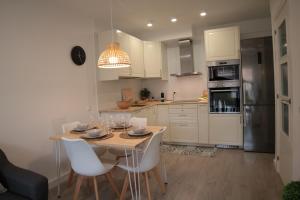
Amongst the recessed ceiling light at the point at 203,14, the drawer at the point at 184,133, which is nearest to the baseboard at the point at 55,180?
the drawer at the point at 184,133

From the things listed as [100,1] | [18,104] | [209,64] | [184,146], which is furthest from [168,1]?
[184,146]

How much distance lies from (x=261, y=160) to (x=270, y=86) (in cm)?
124

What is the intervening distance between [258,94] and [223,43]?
1129 millimetres

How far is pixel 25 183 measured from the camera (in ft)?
6.00

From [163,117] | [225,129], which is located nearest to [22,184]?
[163,117]

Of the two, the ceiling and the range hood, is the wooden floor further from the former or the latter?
the ceiling

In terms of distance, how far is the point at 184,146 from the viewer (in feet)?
14.7

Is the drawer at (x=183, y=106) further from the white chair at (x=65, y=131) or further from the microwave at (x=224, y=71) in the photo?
the white chair at (x=65, y=131)

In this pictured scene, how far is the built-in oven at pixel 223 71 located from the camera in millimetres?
4039

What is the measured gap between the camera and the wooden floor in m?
2.50

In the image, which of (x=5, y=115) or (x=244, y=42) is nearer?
(x=5, y=115)

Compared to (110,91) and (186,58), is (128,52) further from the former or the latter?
(186,58)

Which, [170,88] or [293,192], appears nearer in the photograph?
[293,192]

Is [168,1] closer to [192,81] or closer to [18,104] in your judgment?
[192,81]
